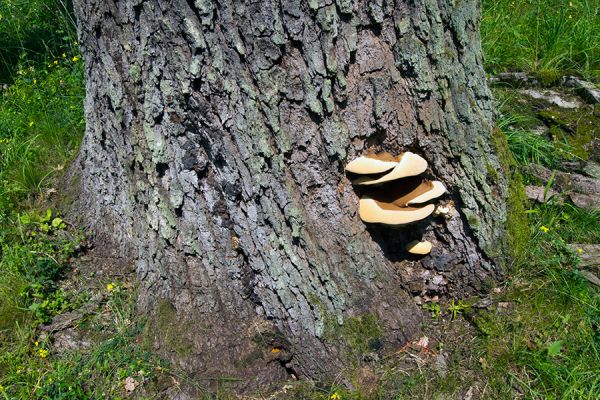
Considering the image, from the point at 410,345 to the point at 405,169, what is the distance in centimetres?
101

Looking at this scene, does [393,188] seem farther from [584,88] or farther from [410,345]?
[584,88]

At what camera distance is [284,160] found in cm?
245

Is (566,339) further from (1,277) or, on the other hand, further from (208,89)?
(1,277)

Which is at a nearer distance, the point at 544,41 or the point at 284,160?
the point at 284,160

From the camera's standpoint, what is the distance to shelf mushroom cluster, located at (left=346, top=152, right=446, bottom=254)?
2471mm

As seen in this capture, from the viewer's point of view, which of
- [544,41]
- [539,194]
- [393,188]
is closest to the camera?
[393,188]

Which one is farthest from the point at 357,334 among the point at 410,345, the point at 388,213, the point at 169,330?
the point at 169,330

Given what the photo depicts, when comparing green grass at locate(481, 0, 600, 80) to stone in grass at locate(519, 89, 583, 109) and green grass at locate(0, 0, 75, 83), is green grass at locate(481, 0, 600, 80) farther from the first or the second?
green grass at locate(0, 0, 75, 83)

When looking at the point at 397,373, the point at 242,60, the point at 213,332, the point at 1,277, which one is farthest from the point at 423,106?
the point at 1,277

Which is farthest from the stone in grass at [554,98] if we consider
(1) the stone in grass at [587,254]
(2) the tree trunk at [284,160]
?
(2) the tree trunk at [284,160]

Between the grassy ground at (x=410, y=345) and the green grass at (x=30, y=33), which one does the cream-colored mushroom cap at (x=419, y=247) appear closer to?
the grassy ground at (x=410, y=345)

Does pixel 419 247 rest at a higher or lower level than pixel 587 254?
higher

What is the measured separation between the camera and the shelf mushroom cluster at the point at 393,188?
2471mm

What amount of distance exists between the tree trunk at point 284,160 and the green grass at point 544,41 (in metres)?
2.42
